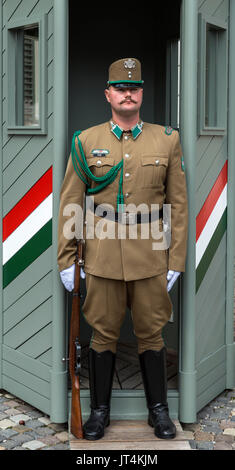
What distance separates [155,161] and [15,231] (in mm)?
1104

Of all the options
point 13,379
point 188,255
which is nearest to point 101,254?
point 188,255

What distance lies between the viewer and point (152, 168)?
3.79 m

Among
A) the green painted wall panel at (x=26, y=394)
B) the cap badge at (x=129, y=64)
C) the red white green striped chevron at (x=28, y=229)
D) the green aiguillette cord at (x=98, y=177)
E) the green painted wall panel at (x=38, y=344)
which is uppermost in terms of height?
the cap badge at (x=129, y=64)

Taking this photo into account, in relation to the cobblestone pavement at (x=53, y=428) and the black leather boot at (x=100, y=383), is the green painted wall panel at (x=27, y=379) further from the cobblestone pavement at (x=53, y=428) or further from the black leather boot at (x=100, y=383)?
the black leather boot at (x=100, y=383)

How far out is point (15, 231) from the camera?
14.6 ft

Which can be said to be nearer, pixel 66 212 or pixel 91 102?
pixel 66 212

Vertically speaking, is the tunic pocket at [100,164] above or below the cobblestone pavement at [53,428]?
above

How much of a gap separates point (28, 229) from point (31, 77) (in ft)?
3.00

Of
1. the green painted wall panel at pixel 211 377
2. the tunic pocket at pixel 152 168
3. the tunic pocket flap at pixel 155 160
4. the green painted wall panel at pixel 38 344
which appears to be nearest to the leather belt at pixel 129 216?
the tunic pocket at pixel 152 168

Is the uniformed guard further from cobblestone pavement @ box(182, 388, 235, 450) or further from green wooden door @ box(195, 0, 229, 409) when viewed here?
green wooden door @ box(195, 0, 229, 409)

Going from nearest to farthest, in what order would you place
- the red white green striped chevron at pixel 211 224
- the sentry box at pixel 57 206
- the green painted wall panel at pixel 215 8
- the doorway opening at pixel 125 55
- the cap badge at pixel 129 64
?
the cap badge at pixel 129 64 → the sentry box at pixel 57 206 → the green painted wall panel at pixel 215 8 → the red white green striped chevron at pixel 211 224 → the doorway opening at pixel 125 55

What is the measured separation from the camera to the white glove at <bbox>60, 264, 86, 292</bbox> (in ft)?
12.7

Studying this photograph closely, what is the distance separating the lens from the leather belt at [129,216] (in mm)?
3797
